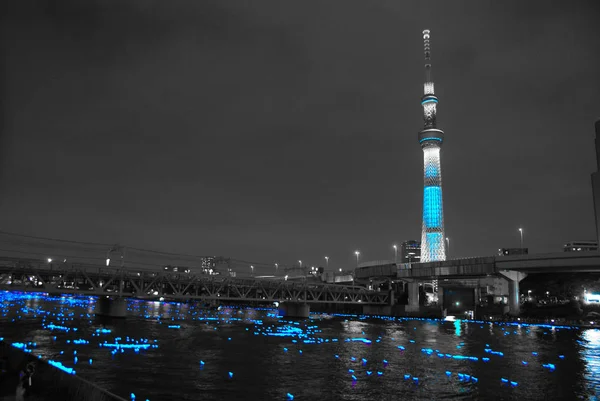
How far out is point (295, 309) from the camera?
4887 inches

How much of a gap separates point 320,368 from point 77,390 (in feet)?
80.0

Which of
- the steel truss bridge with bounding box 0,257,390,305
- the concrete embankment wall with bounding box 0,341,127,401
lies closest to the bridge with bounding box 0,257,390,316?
the steel truss bridge with bounding box 0,257,390,305

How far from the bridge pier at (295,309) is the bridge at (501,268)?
118 ft

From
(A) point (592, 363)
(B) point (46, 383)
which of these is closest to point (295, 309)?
(A) point (592, 363)

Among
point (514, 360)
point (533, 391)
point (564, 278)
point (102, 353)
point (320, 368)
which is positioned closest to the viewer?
point (533, 391)

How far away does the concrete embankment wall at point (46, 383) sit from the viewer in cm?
1587

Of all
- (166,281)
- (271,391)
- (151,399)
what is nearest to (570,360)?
(271,391)

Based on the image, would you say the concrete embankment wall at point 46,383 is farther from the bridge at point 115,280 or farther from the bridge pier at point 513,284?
the bridge pier at point 513,284

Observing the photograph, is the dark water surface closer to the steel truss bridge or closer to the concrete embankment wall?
the concrete embankment wall

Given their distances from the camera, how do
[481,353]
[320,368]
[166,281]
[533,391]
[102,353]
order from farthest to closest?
[166,281] → [481,353] → [102,353] → [320,368] → [533,391]

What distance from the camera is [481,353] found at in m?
49.8

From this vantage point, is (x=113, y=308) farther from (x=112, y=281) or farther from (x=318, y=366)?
(x=318, y=366)

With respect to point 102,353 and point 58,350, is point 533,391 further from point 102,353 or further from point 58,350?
point 58,350

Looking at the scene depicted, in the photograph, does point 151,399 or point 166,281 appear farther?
point 166,281
